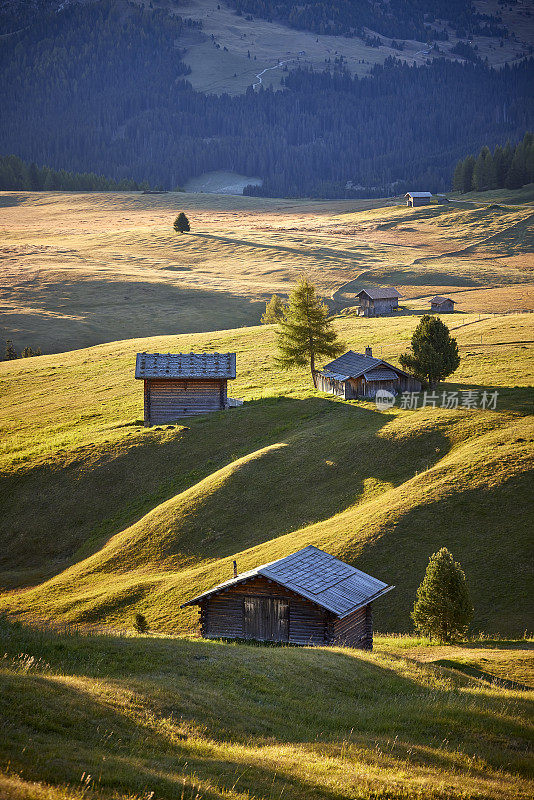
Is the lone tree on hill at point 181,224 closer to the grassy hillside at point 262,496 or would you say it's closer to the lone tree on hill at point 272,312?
the lone tree on hill at point 272,312

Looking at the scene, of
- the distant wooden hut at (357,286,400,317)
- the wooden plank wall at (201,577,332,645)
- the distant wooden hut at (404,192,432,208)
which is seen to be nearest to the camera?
the wooden plank wall at (201,577,332,645)

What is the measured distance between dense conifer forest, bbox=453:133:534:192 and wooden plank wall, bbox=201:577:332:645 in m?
176

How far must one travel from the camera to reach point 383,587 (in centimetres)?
2914

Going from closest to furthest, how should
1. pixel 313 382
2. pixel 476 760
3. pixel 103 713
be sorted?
pixel 103 713 < pixel 476 760 < pixel 313 382

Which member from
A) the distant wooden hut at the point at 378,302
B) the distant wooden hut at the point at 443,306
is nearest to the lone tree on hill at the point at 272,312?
the distant wooden hut at the point at 378,302

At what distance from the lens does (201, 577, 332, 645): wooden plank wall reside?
26.8 metres

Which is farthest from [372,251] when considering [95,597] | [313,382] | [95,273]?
[95,597]

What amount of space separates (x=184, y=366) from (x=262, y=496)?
56.3ft

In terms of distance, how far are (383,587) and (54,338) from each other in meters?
71.4

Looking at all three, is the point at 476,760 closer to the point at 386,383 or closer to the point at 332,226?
the point at 386,383

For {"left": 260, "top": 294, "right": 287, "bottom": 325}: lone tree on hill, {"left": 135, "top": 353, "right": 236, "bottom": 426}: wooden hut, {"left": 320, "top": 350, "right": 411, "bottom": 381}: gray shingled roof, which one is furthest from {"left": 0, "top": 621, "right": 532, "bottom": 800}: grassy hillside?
{"left": 260, "top": 294, "right": 287, "bottom": 325}: lone tree on hill

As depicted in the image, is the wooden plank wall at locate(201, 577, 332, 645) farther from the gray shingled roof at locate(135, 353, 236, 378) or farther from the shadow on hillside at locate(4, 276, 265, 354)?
the shadow on hillside at locate(4, 276, 265, 354)

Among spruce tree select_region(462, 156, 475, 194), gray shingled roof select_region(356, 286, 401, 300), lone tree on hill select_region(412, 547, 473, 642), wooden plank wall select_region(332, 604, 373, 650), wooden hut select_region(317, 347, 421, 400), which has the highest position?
spruce tree select_region(462, 156, 475, 194)

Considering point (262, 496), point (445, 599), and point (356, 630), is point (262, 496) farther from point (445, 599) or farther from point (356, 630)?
point (445, 599)
